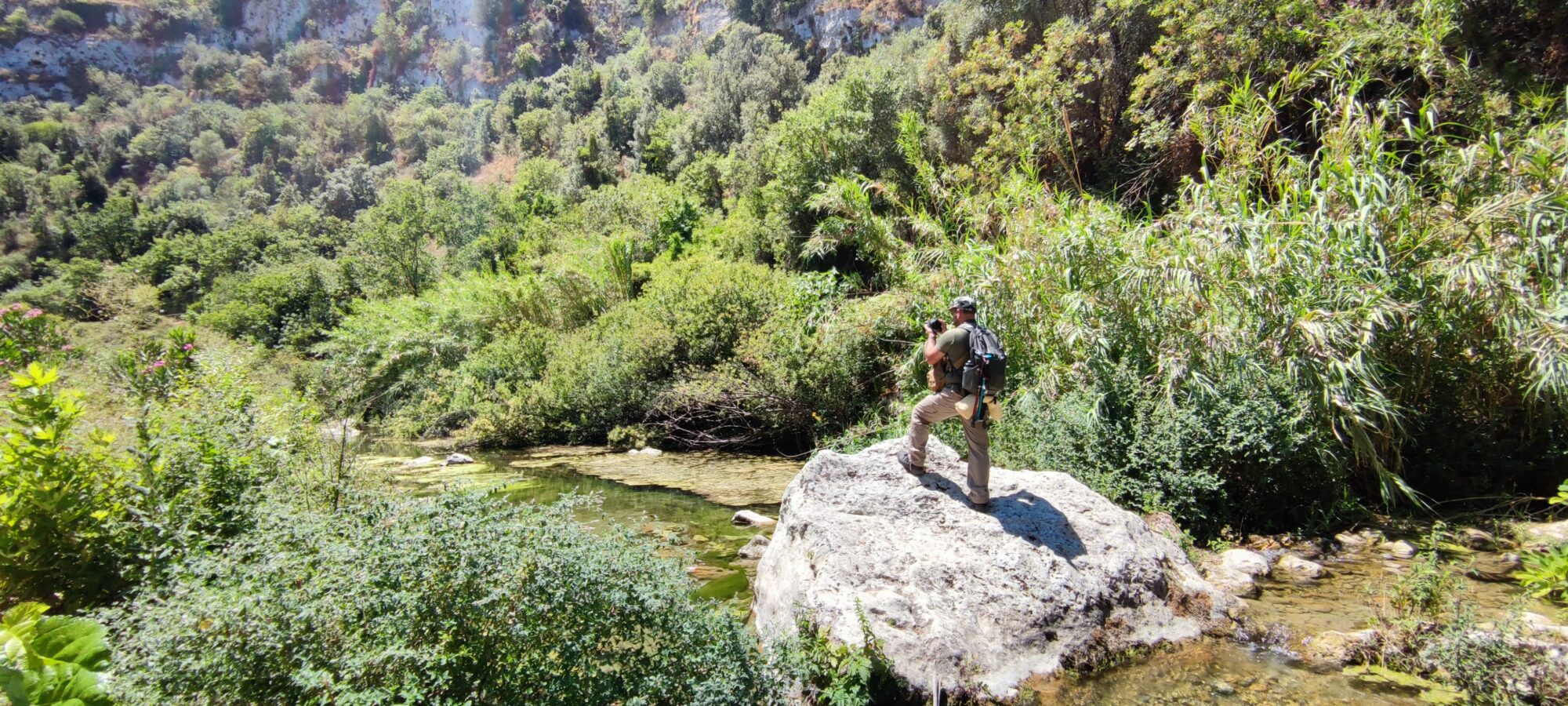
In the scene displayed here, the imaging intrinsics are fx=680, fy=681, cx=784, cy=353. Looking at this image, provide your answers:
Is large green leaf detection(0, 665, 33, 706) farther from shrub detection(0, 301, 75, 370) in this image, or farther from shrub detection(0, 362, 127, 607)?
shrub detection(0, 301, 75, 370)

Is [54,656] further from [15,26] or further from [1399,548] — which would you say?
[15,26]

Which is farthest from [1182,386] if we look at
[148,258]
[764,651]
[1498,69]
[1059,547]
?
[148,258]

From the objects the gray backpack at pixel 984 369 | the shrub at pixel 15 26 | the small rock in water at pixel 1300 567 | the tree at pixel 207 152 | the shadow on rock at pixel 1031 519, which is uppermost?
the shrub at pixel 15 26

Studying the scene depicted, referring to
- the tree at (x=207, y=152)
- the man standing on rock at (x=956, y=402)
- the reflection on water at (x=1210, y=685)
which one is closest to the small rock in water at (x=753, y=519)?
the man standing on rock at (x=956, y=402)

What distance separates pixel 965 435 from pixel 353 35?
435 feet

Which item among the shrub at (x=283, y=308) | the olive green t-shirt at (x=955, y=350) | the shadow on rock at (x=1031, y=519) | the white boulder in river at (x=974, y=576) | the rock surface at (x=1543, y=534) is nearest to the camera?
the white boulder in river at (x=974, y=576)

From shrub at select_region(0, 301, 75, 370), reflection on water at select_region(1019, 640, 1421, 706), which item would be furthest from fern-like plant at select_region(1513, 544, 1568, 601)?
shrub at select_region(0, 301, 75, 370)

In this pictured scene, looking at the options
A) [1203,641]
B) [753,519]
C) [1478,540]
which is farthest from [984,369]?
[1478,540]

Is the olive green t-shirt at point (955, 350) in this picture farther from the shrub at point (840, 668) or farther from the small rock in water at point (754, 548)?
the small rock in water at point (754, 548)

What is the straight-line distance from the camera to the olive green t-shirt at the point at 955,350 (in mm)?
5109

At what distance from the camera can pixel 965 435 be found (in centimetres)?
517

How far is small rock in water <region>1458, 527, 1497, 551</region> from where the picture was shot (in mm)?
5691

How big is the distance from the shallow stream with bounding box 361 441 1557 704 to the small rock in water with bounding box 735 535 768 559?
3.2 inches

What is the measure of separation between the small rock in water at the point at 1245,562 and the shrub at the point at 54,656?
21.4 feet
